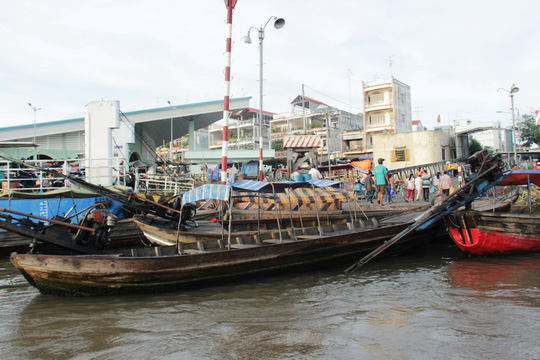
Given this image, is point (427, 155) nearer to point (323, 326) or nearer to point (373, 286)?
point (373, 286)

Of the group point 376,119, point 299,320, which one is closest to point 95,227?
point 299,320

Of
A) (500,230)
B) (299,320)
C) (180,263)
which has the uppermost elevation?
(500,230)

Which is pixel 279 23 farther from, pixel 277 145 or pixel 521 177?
pixel 277 145

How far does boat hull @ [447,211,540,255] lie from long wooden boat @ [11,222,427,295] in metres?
2.76

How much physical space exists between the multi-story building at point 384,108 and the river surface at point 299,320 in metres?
29.4

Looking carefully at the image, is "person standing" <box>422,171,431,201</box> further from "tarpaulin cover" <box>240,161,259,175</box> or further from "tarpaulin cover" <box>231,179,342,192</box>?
"tarpaulin cover" <box>240,161,259,175</box>

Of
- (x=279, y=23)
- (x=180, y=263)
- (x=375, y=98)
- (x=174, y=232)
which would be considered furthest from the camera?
Result: (x=375, y=98)

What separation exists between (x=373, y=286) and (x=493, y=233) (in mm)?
4171

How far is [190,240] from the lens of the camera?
381 inches

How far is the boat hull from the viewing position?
9648 millimetres

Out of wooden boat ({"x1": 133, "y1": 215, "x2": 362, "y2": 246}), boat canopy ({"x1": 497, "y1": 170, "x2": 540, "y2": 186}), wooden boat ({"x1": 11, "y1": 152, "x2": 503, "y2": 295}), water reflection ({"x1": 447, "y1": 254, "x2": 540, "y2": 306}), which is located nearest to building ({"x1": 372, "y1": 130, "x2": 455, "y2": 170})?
boat canopy ({"x1": 497, "y1": 170, "x2": 540, "y2": 186})

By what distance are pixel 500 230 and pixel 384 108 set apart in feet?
93.2

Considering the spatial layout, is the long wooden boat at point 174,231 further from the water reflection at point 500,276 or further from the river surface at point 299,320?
the water reflection at point 500,276

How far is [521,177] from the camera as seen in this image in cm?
1023
